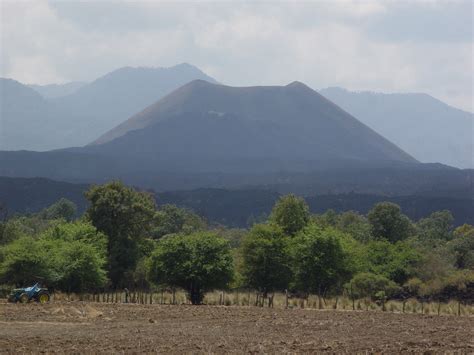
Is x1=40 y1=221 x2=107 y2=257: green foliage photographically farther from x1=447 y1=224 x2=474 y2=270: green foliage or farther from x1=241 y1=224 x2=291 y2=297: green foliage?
x1=447 y1=224 x2=474 y2=270: green foliage

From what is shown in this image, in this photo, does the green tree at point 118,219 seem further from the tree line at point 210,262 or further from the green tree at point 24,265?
the green tree at point 24,265

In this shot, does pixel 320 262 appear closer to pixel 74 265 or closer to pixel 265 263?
pixel 265 263

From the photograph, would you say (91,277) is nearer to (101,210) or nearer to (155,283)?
(155,283)

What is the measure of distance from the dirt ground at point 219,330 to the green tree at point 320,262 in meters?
12.9

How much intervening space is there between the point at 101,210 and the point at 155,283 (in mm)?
13777

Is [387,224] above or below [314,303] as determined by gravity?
above

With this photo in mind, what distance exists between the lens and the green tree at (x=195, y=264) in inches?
2143

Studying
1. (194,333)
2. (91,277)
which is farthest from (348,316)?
(91,277)

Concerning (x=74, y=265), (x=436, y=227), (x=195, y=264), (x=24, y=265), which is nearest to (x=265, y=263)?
(x=195, y=264)

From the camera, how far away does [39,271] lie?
54281mm

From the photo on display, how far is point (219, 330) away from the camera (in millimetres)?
34531

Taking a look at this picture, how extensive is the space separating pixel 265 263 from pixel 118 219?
18.1 meters

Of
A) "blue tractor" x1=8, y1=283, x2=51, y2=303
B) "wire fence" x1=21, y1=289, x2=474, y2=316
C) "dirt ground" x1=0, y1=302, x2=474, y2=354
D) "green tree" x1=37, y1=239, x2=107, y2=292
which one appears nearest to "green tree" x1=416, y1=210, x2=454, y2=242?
"wire fence" x1=21, y1=289, x2=474, y2=316

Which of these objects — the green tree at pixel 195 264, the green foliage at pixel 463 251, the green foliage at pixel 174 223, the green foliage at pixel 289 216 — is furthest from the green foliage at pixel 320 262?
the green foliage at pixel 174 223
